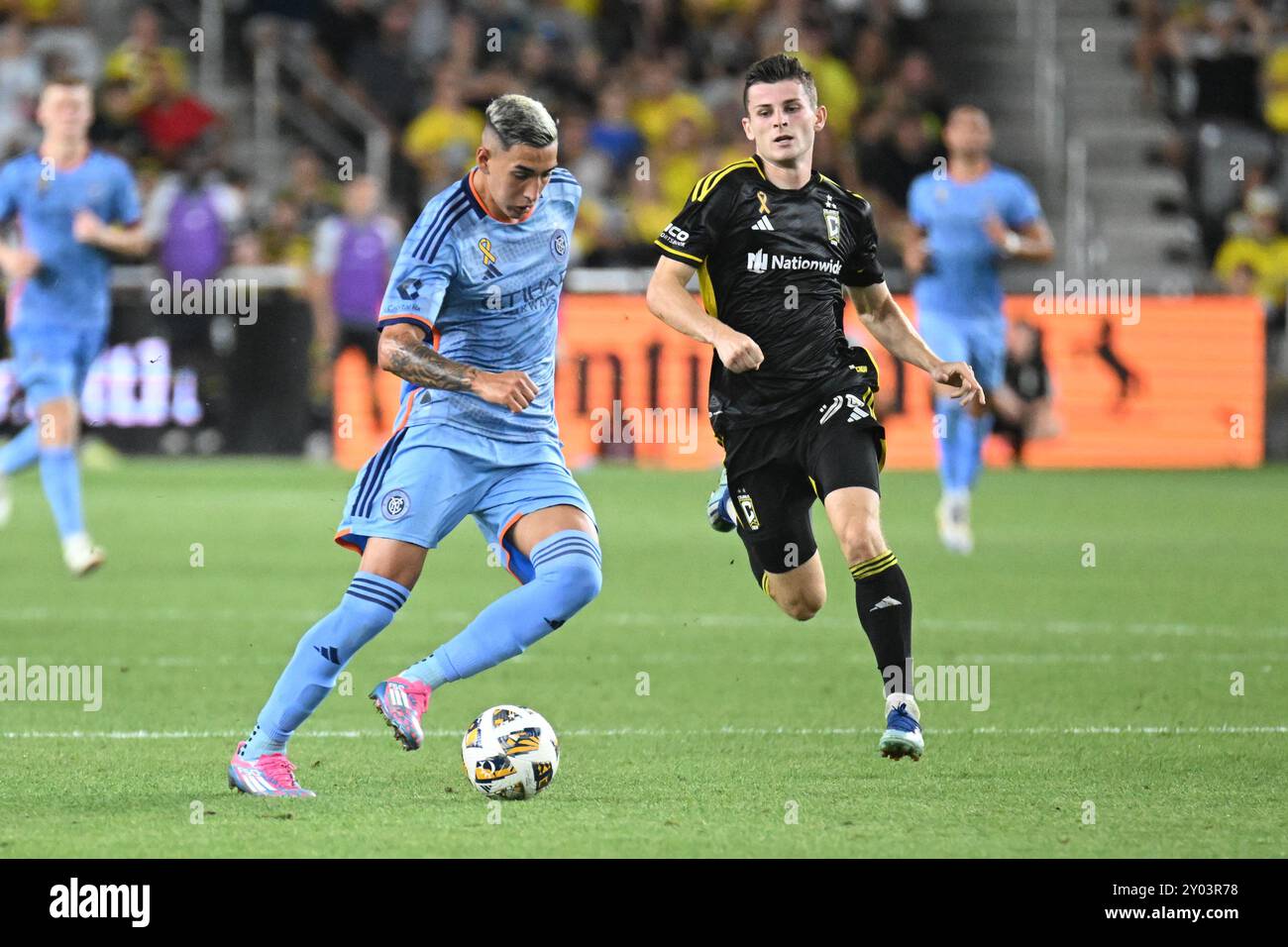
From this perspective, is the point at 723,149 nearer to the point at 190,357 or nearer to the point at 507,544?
the point at 190,357

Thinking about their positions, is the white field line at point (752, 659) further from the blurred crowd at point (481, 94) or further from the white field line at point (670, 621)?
the blurred crowd at point (481, 94)

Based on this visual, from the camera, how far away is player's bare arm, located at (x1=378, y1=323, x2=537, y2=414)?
625 cm

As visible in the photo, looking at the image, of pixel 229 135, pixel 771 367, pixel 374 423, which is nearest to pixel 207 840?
pixel 771 367

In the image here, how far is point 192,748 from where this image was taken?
7.45 meters

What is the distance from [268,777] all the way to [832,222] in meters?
2.65

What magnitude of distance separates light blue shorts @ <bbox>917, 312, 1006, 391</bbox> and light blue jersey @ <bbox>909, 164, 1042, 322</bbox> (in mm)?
38

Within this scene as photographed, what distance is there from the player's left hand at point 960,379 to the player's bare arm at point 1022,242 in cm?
601

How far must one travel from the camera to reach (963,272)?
47.6 ft

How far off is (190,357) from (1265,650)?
39.9 ft

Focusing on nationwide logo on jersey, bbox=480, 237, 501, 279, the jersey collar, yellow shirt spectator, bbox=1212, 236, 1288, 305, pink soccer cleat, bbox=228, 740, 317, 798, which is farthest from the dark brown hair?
yellow shirt spectator, bbox=1212, 236, 1288, 305

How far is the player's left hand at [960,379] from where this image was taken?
7230mm

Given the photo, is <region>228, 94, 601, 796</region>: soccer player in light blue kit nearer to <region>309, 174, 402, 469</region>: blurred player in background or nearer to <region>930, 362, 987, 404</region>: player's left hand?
<region>930, 362, 987, 404</region>: player's left hand

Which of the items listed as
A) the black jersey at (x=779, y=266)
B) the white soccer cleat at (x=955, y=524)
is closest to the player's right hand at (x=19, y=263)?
the white soccer cleat at (x=955, y=524)

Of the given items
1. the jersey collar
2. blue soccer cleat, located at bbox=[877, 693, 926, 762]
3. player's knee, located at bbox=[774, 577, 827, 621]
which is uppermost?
the jersey collar
